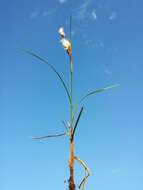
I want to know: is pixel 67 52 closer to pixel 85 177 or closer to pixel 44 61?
pixel 44 61

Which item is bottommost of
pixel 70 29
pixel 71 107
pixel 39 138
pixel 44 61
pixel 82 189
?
pixel 82 189

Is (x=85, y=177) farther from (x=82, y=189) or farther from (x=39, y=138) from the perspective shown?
(x=39, y=138)

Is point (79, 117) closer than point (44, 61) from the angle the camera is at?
Yes

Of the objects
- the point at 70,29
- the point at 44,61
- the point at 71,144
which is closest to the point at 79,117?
the point at 71,144

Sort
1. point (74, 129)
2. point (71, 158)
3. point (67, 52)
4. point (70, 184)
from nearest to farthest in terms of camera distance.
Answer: point (70, 184) → point (71, 158) → point (74, 129) → point (67, 52)

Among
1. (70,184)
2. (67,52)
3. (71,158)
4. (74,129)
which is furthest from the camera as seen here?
(67,52)

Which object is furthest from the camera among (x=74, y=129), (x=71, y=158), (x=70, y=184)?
(x=74, y=129)

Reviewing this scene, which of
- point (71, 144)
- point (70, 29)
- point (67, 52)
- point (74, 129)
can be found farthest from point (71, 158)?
point (70, 29)

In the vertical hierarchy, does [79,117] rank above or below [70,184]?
above

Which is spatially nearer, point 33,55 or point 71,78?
point 71,78
